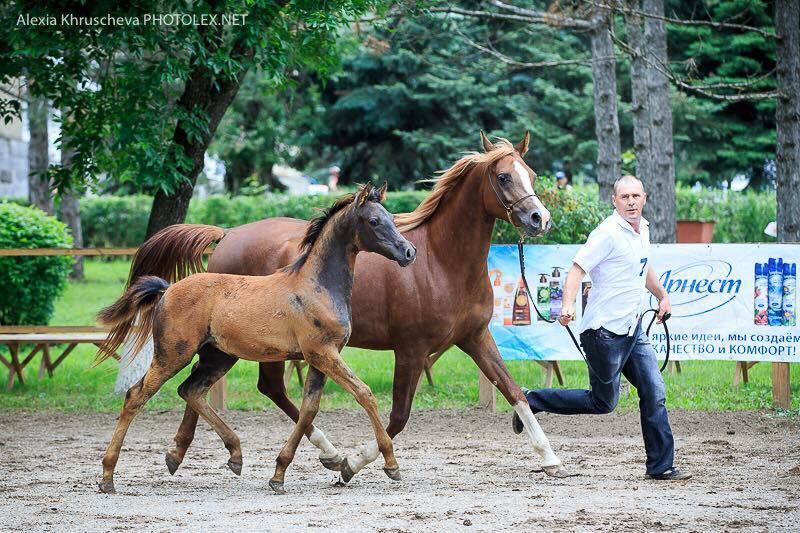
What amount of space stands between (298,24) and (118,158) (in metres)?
2.41

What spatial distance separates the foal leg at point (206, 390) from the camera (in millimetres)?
6504

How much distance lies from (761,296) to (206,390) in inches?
202

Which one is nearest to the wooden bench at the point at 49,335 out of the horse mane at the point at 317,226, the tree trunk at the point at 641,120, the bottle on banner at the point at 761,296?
the horse mane at the point at 317,226

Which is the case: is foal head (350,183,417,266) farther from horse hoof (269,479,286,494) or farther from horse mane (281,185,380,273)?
horse hoof (269,479,286,494)

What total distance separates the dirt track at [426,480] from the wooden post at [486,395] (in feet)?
0.88

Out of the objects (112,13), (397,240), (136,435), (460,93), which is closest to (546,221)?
(397,240)

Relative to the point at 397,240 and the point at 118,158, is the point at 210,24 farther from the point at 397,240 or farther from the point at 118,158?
the point at 397,240

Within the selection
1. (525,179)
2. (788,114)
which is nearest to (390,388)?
(525,179)

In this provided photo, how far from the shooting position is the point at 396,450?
7828 millimetres

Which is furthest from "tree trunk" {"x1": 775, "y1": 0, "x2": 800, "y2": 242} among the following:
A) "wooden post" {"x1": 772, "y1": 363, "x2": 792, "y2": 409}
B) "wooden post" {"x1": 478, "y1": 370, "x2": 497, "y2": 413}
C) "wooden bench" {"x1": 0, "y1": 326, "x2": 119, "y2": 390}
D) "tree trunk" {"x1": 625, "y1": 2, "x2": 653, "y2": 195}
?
"wooden bench" {"x1": 0, "y1": 326, "x2": 119, "y2": 390}

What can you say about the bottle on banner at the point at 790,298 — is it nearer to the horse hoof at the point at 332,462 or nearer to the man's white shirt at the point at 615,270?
the man's white shirt at the point at 615,270

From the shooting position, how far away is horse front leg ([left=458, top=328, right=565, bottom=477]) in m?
6.51

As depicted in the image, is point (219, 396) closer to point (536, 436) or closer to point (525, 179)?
point (536, 436)

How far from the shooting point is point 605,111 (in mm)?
12617
